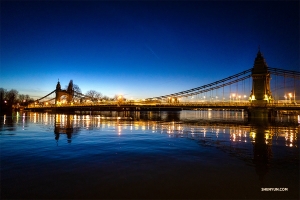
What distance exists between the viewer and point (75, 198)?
22.9ft

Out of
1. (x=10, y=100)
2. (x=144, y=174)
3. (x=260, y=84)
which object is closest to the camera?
(x=144, y=174)

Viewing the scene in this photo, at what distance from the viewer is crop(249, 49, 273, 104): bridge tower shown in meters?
62.9

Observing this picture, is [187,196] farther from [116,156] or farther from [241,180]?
[116,156]

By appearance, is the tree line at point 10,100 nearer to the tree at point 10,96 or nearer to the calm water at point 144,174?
the tree at point 10,96

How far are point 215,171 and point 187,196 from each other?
3.45m

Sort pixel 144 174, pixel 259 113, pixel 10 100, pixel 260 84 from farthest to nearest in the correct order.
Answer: pixel 10 100 → pixel 260 84 → pixel 259 113 → pixel 144 174

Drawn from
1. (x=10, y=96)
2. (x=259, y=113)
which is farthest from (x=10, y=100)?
(x=259, y=113)

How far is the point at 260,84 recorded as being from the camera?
64.4 m

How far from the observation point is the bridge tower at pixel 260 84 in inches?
2475

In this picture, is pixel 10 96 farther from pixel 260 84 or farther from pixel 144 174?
pixel 144 174

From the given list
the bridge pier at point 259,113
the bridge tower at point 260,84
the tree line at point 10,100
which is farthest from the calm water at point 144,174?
the tree line at point 10,100

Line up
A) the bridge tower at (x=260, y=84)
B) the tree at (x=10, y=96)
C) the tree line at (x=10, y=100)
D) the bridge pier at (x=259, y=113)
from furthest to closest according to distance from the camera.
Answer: the tree at (x=10, y=96) < the tree line at (x=10, y=100) < the bridge tower at (x=260, y=84) < the bridge pier at (x=259, y=113)

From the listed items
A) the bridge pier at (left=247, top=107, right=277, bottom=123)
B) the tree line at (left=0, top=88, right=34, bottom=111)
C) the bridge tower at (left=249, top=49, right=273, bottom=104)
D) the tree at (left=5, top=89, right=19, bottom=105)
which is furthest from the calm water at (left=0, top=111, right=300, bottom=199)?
the tree at (left=5, top=89, right=19, bottom=105)

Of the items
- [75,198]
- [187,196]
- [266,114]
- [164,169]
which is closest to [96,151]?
[164,169]
